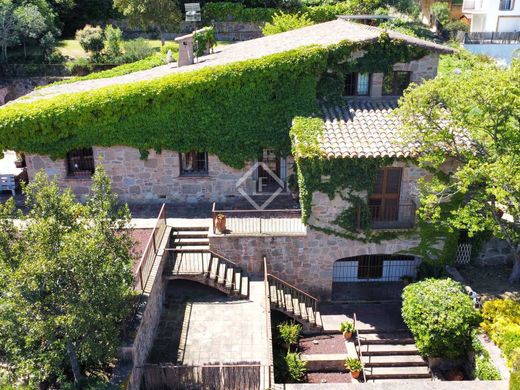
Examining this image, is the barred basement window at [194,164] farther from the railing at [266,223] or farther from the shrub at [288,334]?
the shrub at [288,334]

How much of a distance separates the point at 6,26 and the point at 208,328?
34.4 m

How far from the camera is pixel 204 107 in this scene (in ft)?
69.5

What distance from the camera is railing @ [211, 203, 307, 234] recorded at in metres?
19.5

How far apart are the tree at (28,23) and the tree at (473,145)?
112ft

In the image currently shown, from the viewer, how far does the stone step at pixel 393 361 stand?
17312mm

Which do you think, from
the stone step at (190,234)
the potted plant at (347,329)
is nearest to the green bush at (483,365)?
the potted plant at (347,329)

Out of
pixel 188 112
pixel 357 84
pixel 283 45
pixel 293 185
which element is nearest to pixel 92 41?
pixel 283 45

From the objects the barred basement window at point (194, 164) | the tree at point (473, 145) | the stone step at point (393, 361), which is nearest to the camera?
the tree at point (473, 145)

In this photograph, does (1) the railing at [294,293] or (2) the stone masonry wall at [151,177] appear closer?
(1) the railing at [294,293]

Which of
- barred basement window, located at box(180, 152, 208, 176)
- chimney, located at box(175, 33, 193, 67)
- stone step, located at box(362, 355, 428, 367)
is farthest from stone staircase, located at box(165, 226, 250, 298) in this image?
chimney, located at box(175, 33, 193, 67)

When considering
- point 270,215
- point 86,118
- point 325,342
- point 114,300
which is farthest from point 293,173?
point 114,300

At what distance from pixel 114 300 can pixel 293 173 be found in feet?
37.7

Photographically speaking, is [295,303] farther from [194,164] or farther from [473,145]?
[473,145]

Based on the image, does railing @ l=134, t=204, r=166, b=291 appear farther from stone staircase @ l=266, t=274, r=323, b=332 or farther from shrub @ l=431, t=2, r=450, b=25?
shrub @ l=431, t=2, r=450, b=25
